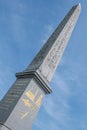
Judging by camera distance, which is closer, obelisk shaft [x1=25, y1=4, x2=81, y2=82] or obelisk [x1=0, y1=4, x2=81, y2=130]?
obelisk [x1=0, y1=4, x2=81, y2=130]

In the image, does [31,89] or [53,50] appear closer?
[31,89]

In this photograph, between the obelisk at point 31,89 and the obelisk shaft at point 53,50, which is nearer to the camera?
the obelisk at point 31,89

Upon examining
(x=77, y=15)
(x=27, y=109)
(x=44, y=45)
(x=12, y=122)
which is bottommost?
(x=12, y=122)

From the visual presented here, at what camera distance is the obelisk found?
47.9 ft

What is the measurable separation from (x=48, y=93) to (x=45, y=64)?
5.93 feet

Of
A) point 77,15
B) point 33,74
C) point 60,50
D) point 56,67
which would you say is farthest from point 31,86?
point 77,15

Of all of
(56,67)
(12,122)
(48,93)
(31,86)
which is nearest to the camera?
(12,122)

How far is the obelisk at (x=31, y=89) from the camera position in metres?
14.6

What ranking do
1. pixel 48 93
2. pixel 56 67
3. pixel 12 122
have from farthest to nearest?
pixel 56 67 < pixel 48 93 < pixel 12 122

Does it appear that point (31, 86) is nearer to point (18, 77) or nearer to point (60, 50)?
point (18, 77)

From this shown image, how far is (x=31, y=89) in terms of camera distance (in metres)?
15.8

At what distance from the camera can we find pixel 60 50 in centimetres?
1934

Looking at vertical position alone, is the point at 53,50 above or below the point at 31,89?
above

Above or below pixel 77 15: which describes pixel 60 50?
below
